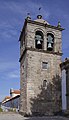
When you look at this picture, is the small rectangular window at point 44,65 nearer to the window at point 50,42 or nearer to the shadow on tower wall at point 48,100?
the shadow on tower wall at point 48,100

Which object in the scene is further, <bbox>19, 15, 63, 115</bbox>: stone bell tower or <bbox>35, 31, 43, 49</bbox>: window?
<bbox>35, 31, 43, 49</bbox>: window

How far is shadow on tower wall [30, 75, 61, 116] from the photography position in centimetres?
1791

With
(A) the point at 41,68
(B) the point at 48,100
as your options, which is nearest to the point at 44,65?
(A) the point at 41,68

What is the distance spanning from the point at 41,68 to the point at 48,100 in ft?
10.1

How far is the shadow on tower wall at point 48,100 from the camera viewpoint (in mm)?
17906

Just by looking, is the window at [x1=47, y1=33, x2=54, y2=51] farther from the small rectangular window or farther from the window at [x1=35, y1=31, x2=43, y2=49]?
the small rectangular window

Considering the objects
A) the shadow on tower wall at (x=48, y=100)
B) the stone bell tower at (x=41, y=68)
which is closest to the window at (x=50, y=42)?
the stone bell tower at (x=41, y=68)

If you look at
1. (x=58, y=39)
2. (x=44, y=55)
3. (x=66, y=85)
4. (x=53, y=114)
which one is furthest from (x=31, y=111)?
(x=58, y=39)

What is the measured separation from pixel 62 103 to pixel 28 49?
6.02 meters

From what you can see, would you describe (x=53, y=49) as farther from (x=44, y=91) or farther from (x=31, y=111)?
(x=31, y=111)

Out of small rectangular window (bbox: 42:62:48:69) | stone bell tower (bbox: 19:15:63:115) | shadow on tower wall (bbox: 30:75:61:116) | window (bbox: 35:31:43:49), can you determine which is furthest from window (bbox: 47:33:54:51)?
shadow on tower wall (bbox: 30:75:61:116)

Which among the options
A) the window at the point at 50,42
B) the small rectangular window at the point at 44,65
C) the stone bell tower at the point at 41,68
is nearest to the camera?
the stone bell tower at the point at 41,68

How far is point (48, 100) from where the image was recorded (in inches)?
727

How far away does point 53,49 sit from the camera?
20.1 metres
